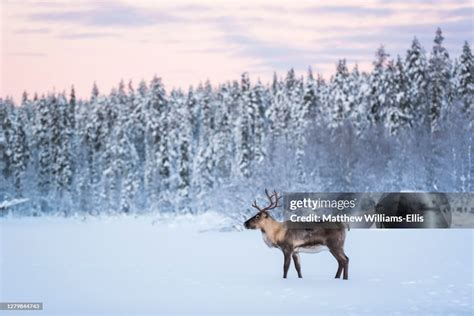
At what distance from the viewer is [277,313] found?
10570 mm

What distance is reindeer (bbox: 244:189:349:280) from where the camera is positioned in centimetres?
1268

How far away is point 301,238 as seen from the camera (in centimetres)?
1292

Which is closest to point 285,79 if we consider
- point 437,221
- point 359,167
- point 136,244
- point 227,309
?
point 359,167

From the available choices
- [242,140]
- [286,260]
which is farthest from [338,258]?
[242,140]

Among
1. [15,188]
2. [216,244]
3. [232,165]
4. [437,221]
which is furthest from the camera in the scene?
[15,188]

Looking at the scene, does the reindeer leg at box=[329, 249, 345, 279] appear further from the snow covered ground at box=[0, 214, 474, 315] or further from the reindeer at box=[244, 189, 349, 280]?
the snow covered ground at box=[0, 214, 474, 315]

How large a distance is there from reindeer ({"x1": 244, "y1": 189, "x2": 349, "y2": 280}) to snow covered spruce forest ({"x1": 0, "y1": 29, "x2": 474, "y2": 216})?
56.1 ft

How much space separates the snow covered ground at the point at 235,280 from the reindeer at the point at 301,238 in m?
0.41

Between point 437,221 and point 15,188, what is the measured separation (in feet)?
118

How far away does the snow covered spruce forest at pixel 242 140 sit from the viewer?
1596 inches

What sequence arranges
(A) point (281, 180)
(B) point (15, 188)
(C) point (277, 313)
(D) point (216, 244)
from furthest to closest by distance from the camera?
(B) point (15, 188) → (A) point (281, 180) → (D) point (216, 244) → (C) point (277, 313)

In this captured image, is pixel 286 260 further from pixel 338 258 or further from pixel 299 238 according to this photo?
pixel 338 258

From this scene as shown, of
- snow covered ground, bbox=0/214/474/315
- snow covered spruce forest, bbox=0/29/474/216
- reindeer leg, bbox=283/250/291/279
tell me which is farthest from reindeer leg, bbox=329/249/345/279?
snow covered spruce forest, bbox=0/29/474/216

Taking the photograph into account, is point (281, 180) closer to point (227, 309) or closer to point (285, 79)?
point (227, 309)
